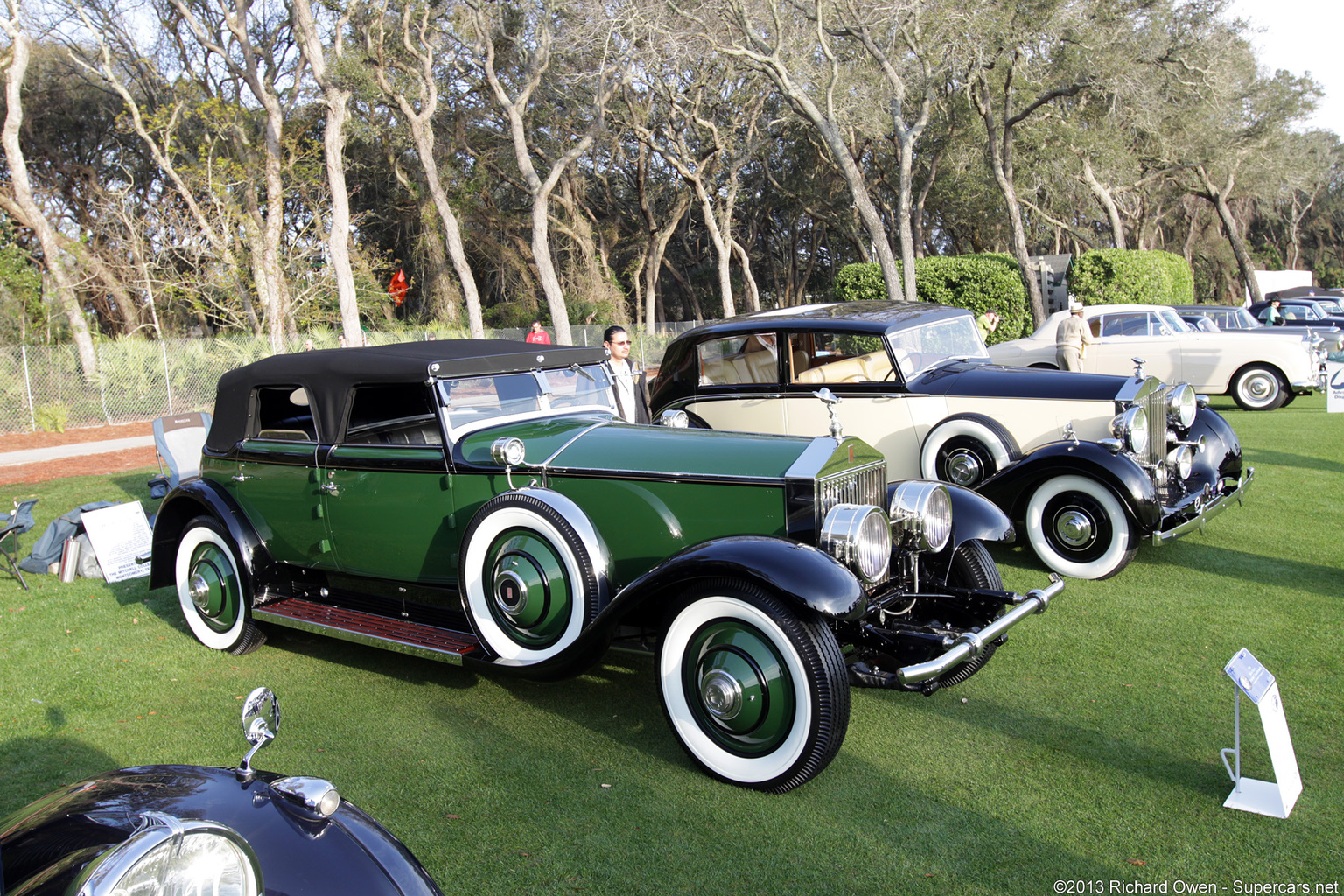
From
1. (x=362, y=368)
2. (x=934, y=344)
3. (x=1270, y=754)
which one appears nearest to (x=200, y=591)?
(x=362, y=368)

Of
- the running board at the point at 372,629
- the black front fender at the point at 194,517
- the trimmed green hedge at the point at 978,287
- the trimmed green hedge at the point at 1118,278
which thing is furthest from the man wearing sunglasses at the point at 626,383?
the trimmed green hedge at the point at 1118,278

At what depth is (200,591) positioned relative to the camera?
5.29m

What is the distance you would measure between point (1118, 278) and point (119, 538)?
24.8 meters

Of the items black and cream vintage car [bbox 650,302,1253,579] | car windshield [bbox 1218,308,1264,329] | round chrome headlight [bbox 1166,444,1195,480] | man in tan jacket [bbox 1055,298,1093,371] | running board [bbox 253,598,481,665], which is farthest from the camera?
car windshield [bbox 1218,308,1264,329]

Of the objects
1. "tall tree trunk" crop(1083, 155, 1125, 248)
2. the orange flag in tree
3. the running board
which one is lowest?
the running board

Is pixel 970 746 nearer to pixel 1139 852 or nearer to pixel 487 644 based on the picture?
pixel 1139 852

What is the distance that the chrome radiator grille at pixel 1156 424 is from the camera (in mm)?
6340

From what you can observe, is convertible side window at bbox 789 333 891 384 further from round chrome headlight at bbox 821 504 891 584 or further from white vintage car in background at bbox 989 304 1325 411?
white vintage car in background at bbox 989 304 1325 411

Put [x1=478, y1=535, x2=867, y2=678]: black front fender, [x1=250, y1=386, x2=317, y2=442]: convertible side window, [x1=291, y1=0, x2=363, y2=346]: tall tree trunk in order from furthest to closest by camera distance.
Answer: [x1=291, y1=0, x2=363, y2=346]: tall tree trunk → [x1=250, y1=386, x2=317, y2=442]: convertible side window → [x1=478, y1=535, x2=867, y2=678]: black front fender

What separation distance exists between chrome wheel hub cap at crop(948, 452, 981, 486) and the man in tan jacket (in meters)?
5.20

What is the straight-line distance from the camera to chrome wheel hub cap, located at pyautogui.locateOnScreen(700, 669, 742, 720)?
3.34 meters

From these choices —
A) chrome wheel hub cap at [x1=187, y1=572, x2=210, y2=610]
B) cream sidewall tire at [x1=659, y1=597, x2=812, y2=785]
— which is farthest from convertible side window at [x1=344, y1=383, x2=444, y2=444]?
cream sidewall tire at [x1=659, y1=597, x2=812, y2=785]

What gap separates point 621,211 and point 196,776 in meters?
35.0

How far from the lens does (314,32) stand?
17406 mm
